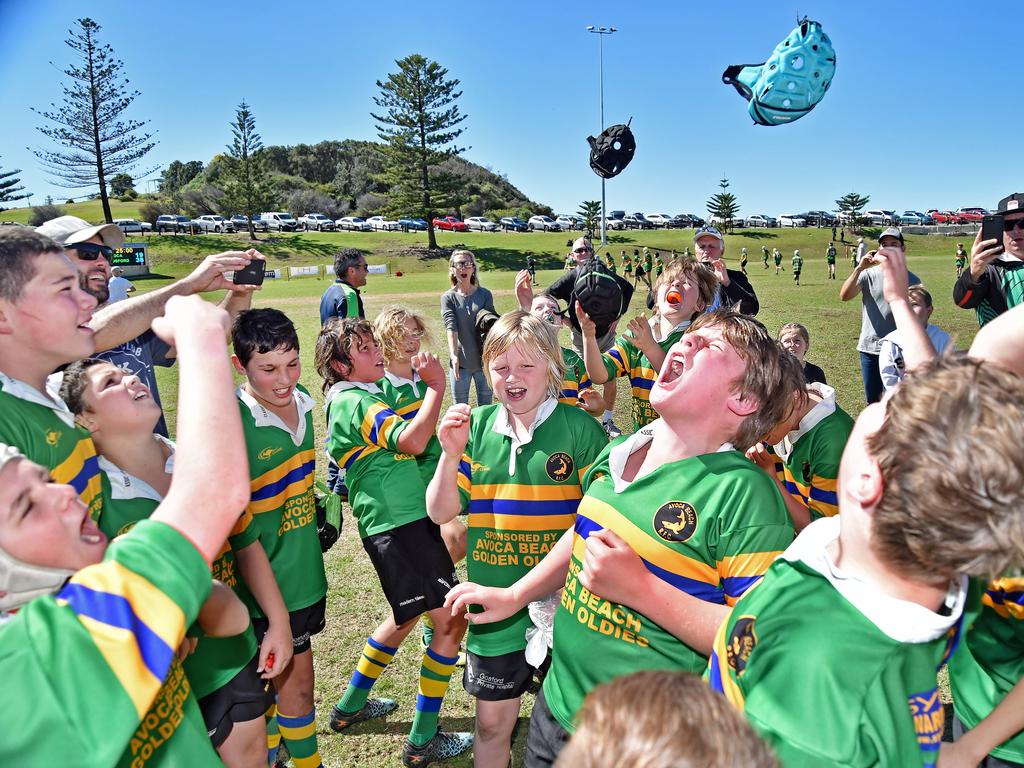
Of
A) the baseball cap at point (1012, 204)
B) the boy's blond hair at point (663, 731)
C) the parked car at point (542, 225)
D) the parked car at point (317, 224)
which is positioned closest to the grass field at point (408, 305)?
the boy's blond hair at point (663, 731)

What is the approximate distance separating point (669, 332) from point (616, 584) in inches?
129

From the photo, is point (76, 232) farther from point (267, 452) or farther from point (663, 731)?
point (663, 731)

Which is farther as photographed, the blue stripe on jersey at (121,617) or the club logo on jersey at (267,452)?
the club logo on jersey at (267,452)

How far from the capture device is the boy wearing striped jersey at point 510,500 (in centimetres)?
283

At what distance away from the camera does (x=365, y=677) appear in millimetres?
3553

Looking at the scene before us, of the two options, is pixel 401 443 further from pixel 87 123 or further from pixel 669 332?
pixel 87 123

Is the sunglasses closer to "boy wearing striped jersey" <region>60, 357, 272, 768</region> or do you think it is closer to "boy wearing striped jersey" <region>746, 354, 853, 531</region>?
"boy wearing striped jersey" <region>60, 357, 272, 768</region>

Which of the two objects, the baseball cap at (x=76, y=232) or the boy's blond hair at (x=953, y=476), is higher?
the baseball cap at (x=76, y=232)

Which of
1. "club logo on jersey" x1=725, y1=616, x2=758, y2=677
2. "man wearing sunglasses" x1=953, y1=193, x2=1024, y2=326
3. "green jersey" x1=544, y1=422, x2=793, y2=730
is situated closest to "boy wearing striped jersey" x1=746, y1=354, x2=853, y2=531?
"green jersey" x1=544, y1=422, x2=793, y2=730

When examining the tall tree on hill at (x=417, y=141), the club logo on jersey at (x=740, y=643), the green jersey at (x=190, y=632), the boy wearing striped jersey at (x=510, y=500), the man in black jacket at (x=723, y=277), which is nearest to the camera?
the club logo on jersey at (x=740, y=643)

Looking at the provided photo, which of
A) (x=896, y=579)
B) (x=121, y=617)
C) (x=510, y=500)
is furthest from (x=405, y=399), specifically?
(x=896, y=579)

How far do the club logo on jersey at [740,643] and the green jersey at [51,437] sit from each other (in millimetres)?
1831

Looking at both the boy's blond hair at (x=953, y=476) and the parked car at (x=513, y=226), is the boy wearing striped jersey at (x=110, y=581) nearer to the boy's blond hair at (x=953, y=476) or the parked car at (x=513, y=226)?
the boy's blond hair at (x=953, y=476)

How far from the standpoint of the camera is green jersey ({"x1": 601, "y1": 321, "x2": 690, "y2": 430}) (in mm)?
4723
